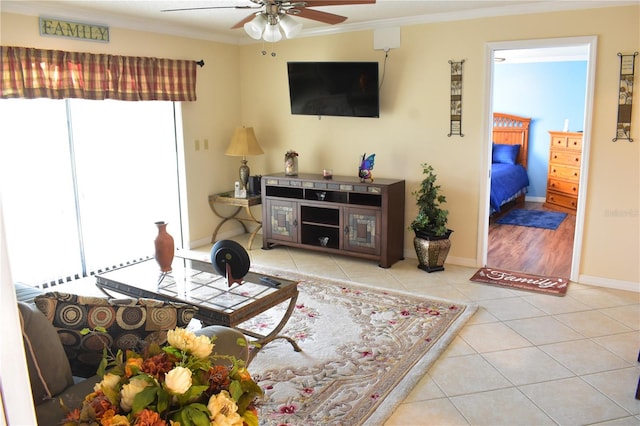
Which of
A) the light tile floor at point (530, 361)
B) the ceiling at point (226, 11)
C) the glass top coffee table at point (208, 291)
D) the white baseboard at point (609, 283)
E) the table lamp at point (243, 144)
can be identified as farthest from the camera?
the table lamp at point (243, 144)

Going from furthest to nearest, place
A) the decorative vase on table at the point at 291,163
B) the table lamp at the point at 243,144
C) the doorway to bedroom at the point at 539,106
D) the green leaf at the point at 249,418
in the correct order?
the doorway to bedroom at the point at 539,106
the table lamp at the point at 243,144
the decorative vase on table at the point at 291,163
the green leaf at the point at 249,418

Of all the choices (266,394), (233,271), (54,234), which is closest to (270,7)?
(233,271)

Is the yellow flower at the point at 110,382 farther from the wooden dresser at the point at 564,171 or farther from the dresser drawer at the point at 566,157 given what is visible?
the dresser drawer at the point at 566,157

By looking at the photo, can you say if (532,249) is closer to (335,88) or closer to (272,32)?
(335,88)

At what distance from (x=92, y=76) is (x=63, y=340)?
333 centimetres

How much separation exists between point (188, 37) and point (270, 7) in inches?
112

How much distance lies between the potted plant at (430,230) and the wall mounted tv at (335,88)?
36.8 inches

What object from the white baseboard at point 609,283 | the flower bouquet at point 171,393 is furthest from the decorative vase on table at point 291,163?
the flower bouquet at point 171,393

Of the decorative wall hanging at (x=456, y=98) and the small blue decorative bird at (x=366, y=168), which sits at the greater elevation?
the decorative wall hanging at (x=456, y=98)

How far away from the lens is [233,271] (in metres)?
3.18

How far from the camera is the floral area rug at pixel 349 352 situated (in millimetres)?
2664

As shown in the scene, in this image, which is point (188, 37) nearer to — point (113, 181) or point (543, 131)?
point (113, 181)

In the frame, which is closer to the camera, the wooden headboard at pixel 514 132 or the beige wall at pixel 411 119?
the beige wall at pixel 411 119

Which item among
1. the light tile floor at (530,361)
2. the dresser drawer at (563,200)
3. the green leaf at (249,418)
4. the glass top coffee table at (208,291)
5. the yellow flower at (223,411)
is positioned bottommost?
the light tile floor at (530,361)
